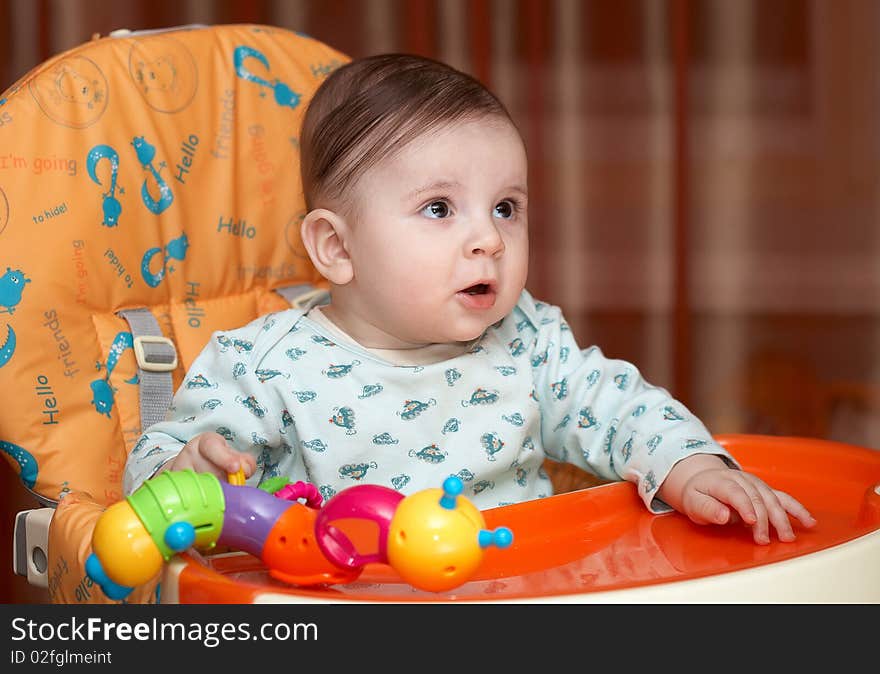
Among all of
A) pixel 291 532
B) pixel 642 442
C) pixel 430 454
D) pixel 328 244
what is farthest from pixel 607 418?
pixel 291 532

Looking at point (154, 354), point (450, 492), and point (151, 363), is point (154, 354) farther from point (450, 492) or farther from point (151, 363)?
point (450, 492)

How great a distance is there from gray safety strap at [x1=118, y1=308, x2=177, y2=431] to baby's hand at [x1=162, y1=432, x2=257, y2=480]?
21 cm

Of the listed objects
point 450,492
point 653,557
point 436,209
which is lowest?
point 653,557

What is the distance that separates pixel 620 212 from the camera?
2.21 m

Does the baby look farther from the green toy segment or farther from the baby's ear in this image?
the green toy segment

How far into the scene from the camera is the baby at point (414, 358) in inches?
36.1

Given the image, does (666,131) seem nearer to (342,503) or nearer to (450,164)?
(450,164)

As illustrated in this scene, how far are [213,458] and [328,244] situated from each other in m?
0.28

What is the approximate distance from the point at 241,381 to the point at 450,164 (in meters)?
0.25

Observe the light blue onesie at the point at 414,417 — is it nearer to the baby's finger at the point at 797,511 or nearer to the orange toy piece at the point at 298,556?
the baby's finger at the point at 797,511

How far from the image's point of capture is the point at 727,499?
0.85 m

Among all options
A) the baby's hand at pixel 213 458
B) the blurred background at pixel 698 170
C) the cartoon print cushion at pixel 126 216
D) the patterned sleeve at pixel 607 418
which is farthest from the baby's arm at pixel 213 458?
the blurred background at pixel 698 170

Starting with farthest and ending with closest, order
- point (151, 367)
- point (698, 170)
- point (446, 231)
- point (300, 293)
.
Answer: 1. point (698, 170)
2. point (300, 293)
3. point (151, 367)
4. point (446, 231)
